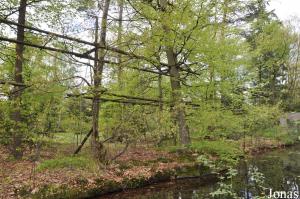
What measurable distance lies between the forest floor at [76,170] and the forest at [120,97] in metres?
0.03

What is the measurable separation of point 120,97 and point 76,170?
3.20 meters

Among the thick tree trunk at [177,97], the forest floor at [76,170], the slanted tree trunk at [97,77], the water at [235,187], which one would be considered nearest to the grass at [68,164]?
the forest floor at [76,170]

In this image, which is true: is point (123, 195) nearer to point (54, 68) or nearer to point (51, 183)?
point (51, 183)

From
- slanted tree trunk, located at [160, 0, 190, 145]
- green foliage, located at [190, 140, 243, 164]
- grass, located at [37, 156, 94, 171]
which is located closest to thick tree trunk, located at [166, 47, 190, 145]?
slanted tree trunk, located at [160, 0, 190, 145]

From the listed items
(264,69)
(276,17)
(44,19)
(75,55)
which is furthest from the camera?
(276,17)

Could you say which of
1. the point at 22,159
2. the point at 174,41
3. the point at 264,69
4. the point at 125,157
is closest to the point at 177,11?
the point at 174,41

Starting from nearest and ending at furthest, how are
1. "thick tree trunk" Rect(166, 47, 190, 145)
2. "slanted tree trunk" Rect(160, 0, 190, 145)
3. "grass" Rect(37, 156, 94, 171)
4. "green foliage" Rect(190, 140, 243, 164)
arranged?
"grass" Rect(37, 156, 94, 171)
"green foliage" Rect(190, 140, 243, 164)
"slanted tree trunk" Rect(160, 0, 190, 145)
"thick tree trunk" Rect(166, 47, 190, 145)

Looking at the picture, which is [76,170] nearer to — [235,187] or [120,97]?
[120,97]

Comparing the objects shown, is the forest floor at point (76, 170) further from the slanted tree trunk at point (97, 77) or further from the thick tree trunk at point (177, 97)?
the thick tree trunk at point (177, 97)

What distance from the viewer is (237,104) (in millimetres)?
13016

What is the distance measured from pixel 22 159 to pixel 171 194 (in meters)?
5.76

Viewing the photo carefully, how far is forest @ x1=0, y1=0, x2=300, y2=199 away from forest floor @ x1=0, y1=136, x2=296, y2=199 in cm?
3

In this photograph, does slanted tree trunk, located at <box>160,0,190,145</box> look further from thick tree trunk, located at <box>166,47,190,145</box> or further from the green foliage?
the green foliage

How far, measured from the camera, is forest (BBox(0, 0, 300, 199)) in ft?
29.6
